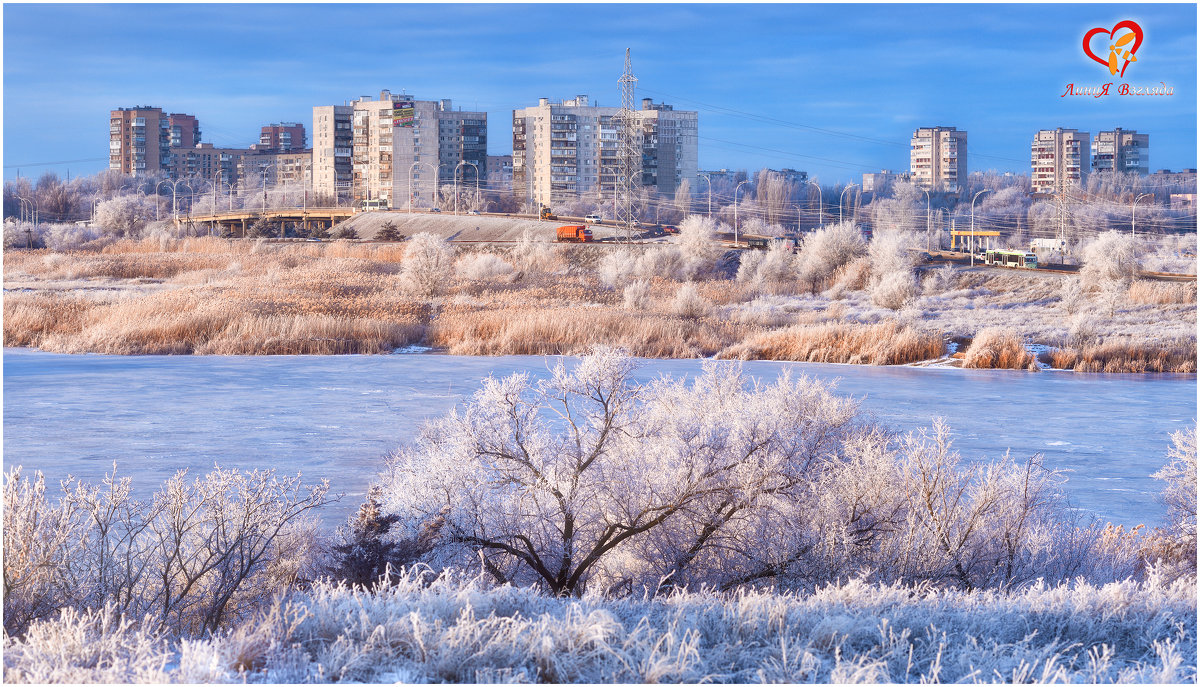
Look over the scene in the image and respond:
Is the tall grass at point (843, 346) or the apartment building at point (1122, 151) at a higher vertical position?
the apartment building at point (1122, 151)

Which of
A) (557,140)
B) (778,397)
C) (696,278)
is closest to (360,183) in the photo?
(557,140)

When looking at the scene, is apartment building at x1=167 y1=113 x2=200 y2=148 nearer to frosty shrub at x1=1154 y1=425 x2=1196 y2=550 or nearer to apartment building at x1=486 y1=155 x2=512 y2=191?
apartment building at x1=486 y1=155 x2=512 y2=191

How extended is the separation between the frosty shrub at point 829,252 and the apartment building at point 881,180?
258 feet

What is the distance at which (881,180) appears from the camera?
447 feet

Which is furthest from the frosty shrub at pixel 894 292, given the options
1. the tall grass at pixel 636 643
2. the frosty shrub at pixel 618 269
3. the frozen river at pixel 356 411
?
the tall grass at pixel 636 643

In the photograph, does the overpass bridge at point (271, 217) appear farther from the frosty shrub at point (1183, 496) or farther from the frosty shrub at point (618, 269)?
the frosty shrub at point (1183, 496)

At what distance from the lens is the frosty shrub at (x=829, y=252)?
44.0 m

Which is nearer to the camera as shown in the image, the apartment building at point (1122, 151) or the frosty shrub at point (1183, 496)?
the frosty shrub at point (1183, 496)

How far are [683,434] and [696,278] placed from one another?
127 ft

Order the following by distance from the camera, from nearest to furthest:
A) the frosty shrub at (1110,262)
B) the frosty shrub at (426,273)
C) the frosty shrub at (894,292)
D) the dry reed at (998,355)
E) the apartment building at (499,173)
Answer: the dry reed at (998,355)
the frosty shrub at (894,292)
the frosty shrub at (426,273)
the frosty shrub at (1110,262)
the apartment building at (499,173)

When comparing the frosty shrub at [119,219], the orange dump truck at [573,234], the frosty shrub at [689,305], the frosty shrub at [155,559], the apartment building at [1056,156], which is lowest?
the frosty shrub at [155,559]

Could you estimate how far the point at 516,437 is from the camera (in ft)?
24.0

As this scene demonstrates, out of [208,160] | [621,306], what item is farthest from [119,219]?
[208,160]

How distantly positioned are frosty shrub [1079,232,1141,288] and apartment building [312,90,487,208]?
7426cm
